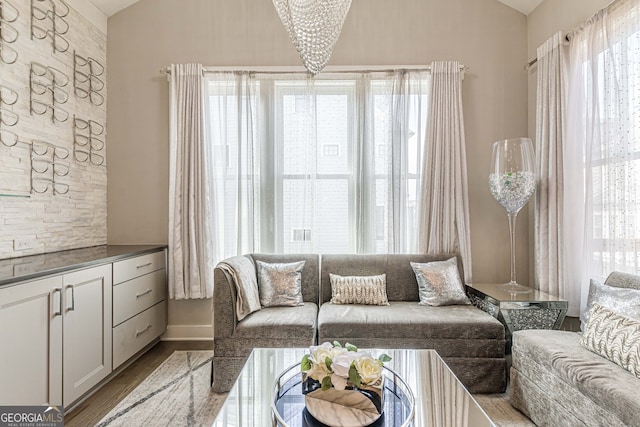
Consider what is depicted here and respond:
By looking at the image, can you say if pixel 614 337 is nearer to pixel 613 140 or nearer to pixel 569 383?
pixel 569 383

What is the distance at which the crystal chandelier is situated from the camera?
1516 millimetres

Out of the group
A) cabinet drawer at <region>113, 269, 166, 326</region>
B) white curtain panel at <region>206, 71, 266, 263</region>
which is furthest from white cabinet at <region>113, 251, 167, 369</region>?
white curtain panel at <region>206, 71, 266, 263</region>

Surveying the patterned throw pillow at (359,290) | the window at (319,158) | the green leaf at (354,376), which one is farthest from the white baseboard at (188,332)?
the green leaf at (354,376)

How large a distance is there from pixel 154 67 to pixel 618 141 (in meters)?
3.60

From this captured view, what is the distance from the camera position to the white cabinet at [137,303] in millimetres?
2566

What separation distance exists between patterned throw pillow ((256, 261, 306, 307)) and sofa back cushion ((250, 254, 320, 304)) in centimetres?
9

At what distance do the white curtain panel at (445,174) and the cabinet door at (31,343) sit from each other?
2613 mm

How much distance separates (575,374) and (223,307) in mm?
1913

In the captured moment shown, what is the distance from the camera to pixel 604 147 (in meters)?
2.31

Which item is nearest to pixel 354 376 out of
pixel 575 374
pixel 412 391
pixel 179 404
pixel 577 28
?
pixel 412 391

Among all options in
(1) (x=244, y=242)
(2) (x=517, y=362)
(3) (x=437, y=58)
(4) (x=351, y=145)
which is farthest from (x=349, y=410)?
(3) (x=437, y=58)

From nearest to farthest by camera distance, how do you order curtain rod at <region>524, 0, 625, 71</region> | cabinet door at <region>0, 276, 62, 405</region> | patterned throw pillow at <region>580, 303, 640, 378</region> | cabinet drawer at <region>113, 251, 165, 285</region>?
1. patterned throw pillow at <region>580, 303, 640, 378</region>
2. cabinet door at <region>0, 276, 62, 405</region>
3. curtain rod at <region>524, 0, 625, 71</region>
4. cabinet drawer at <region>113, 251, 165, 285</region>

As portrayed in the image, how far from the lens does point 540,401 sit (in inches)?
74.9

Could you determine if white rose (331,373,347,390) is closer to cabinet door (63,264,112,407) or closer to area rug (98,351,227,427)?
A: area rug (98,351,227,427)
